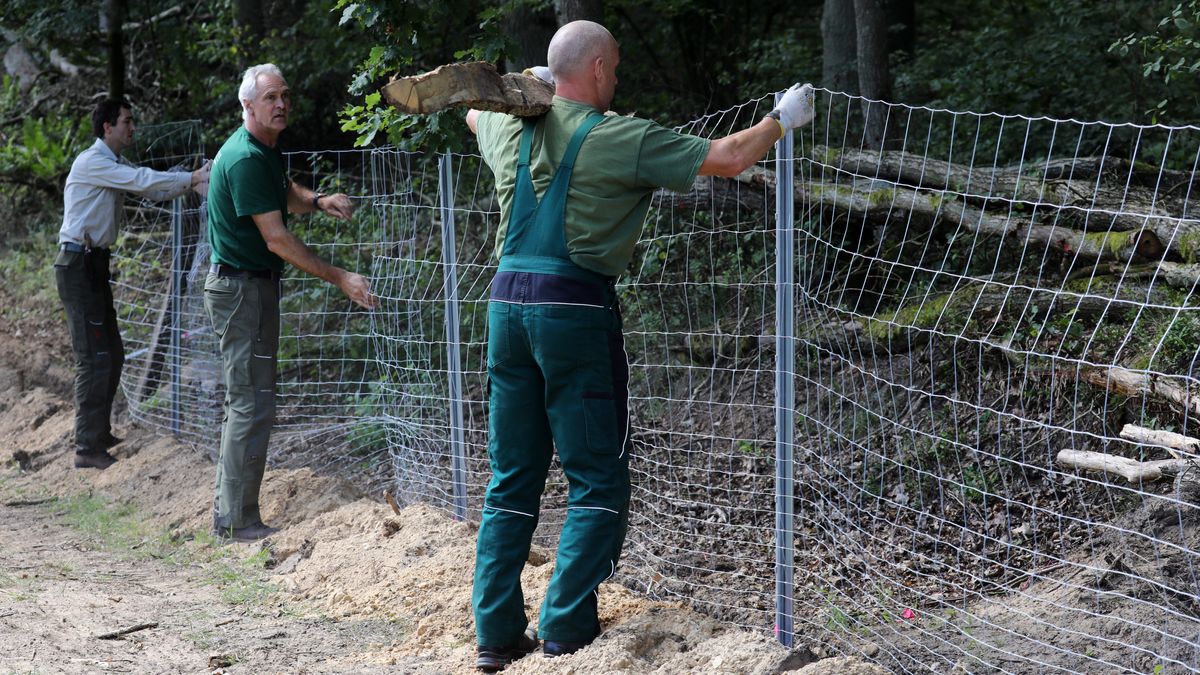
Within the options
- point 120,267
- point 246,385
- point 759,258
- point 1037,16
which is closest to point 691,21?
point 1037,16

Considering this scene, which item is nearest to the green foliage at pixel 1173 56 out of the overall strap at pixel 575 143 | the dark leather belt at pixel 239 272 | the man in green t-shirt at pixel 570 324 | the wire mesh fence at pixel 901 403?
the wire mesh fence at pixel 901 403

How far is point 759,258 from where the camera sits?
7.51 m

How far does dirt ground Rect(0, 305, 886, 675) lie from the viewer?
397cm

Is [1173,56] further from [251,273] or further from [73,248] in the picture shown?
[73,248]

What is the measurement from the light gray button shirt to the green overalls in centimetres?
407

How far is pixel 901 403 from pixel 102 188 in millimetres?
5192

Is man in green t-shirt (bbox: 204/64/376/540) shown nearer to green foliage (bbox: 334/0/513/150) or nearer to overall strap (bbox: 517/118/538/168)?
green foliage (bbox: 334/0/513/150)

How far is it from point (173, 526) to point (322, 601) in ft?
5.94

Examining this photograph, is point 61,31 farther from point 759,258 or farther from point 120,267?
point 759,258

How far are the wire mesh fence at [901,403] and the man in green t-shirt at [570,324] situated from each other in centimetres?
56

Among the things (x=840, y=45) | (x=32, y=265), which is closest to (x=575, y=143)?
(x=840, y=45)

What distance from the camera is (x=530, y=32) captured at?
348 inches

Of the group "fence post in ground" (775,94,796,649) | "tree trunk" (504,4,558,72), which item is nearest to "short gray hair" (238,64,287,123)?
"fence post in ground" (775,94,796,649)

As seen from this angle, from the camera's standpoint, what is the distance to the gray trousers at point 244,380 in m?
5.79
